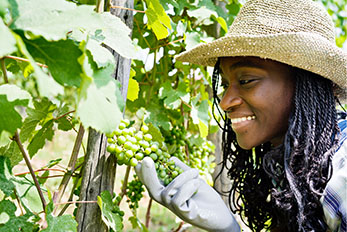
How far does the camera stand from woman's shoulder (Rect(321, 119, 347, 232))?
129 cm

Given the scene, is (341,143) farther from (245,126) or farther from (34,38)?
(34,38)

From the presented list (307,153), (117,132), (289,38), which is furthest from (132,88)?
(307,153)

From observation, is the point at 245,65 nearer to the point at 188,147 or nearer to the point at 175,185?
the point at 175,185

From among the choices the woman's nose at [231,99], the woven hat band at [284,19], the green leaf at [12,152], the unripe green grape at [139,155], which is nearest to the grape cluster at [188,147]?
the woman's nose at [231,99]

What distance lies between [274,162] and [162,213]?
161 inches

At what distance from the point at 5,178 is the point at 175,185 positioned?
0.65 meters

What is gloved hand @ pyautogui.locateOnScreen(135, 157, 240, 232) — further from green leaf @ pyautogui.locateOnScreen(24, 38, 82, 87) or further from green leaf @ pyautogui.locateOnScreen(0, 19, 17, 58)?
green leaf @ pyautogui.locateOnScreen(0, 19, 17, 58)

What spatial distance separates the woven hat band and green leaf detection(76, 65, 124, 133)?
1.01 meters

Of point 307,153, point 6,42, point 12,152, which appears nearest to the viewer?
point 6,42

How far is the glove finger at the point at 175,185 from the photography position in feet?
4.68

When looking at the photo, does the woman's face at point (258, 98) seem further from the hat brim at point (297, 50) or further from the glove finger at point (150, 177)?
the glove finger at point (150, 177)

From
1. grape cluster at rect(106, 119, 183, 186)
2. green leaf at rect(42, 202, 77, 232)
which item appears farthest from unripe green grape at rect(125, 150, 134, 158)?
green leaf at rect(42, 202, 77, 232)

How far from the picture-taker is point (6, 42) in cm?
55

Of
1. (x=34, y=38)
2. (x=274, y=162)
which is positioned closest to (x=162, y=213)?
(x=274, y=162)
